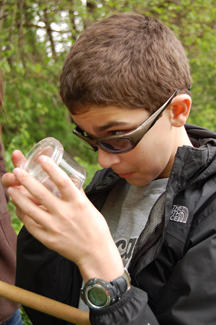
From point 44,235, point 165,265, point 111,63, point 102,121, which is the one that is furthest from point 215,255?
point 111,63

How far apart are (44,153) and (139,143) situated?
506mm

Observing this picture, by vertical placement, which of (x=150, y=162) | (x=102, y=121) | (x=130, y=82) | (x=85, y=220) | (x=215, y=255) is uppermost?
(x=130, y=82)

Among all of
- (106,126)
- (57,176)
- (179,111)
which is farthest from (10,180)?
(179,111)

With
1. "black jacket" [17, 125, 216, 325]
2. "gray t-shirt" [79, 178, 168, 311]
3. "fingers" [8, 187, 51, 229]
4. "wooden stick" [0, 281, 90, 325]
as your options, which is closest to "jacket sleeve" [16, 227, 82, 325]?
"black jacket" [17, 125, 216, 325]

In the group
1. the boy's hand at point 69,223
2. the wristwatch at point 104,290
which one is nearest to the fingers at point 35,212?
the boy's hand at point 69,223

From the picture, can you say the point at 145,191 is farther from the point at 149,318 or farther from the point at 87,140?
the point at 149,318

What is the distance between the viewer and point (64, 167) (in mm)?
1324

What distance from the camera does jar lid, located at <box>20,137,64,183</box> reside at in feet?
4.19

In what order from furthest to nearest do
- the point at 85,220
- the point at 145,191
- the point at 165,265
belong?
the point at 145,191, the point at 165,265, the point at 85,220

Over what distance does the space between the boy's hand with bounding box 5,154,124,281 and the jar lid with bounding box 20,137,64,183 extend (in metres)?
0.14

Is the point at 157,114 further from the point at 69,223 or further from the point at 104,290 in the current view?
the point at 104,290

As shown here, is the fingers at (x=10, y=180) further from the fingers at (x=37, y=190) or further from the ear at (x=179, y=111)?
the ear at (x=179, y=111)

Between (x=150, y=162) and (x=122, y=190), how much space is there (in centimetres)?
45

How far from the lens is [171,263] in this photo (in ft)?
4.75
